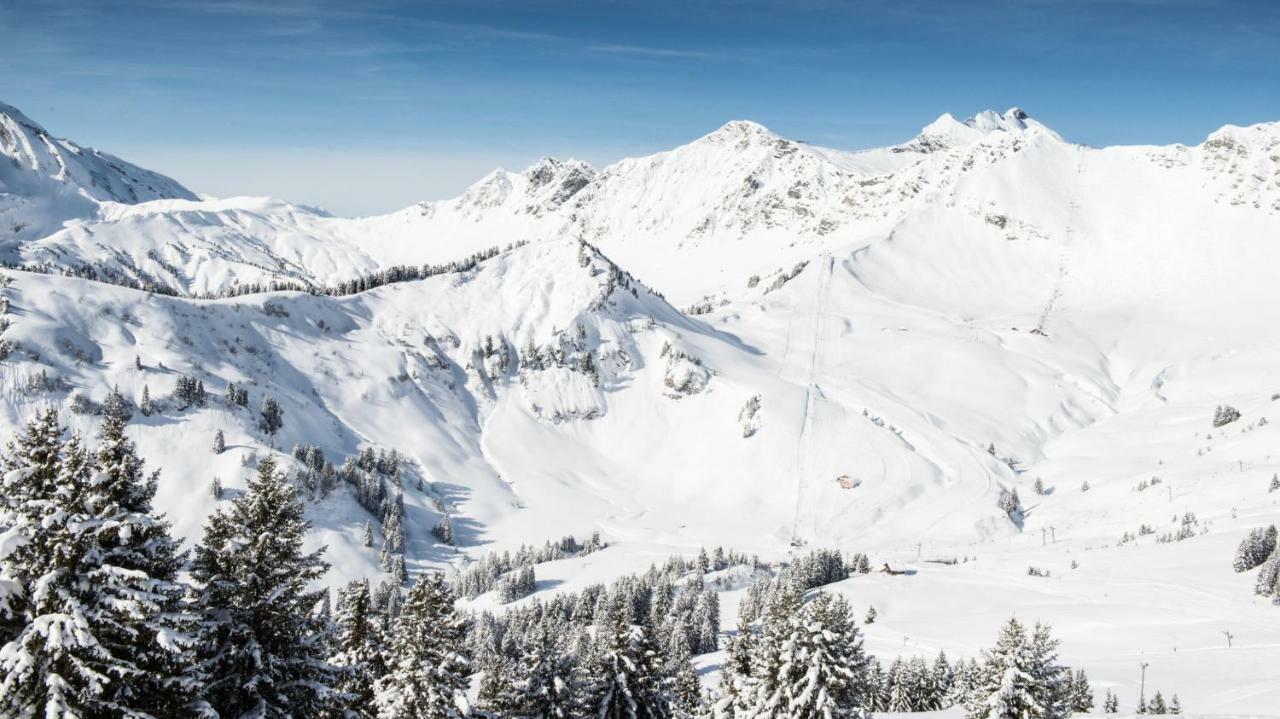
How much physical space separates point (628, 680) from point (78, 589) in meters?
24.3

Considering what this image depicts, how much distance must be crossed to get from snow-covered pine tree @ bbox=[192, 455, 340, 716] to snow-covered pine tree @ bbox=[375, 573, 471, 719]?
6.24m

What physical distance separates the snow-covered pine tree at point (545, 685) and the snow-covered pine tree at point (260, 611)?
1404 centimetres

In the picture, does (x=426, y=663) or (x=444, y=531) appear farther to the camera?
(x=444, y=531)

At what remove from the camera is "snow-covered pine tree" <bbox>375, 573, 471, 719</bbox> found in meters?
29.7

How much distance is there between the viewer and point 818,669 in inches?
1242

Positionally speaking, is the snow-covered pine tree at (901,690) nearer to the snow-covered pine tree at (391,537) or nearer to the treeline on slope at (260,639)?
the treeline on slope at (260,639)

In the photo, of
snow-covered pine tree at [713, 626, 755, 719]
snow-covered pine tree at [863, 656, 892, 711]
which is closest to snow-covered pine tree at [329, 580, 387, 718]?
snow-covered pine tree at [713, 626, 755, 719]

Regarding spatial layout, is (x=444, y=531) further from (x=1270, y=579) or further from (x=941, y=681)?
(x=1270, y=579)

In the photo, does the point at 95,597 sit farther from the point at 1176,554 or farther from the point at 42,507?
the point at 1176,554

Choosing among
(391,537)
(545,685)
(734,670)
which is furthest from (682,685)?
(391,537)

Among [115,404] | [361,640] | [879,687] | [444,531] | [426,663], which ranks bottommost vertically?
[879,687]

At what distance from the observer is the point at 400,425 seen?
6978 inches

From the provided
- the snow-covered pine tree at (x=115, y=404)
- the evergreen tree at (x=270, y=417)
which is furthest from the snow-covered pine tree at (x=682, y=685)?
the snow-covered pine tree at (x=115, y=404)

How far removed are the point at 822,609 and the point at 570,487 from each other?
146 meters
